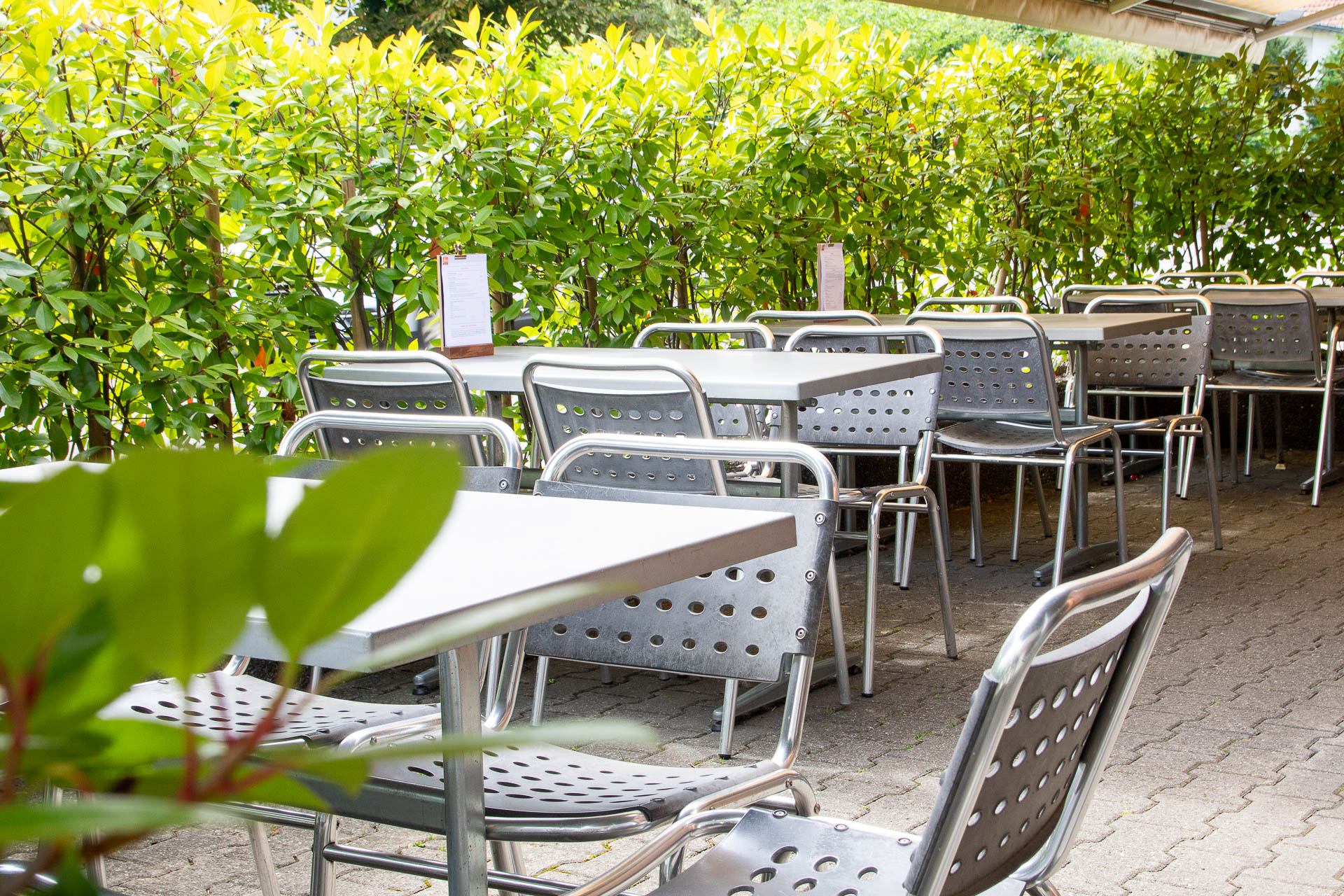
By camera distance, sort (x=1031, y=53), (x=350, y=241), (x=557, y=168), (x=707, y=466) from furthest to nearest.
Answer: (x=1031, y=53)
(x=557, y=168)
(x=350, y=241)
(x=707, y=466)

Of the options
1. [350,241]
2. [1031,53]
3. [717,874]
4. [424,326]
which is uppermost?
[1031,53]

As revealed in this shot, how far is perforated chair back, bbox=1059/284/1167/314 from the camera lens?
17.1 ft

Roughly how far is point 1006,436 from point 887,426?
590mm

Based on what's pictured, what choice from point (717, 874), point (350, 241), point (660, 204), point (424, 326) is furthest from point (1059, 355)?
point (717, 874)

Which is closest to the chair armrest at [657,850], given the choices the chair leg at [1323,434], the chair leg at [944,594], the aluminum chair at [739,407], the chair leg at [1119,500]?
the chair leg at [944,594]

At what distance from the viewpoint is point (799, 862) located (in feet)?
4.19

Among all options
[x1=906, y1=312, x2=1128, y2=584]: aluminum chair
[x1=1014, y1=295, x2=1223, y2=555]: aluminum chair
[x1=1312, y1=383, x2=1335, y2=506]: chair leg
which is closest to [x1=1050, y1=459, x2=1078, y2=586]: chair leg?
[x1=906, y1=312, x2=1128, y2=584]: aluminum chair

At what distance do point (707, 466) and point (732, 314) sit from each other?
194 cm

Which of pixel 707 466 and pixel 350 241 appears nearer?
pixel 707 466

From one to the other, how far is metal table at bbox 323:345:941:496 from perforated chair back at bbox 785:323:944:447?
26 cm

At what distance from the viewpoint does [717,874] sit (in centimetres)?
126

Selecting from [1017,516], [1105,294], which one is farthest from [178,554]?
[1105,294]

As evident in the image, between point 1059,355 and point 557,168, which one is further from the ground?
point 557,168

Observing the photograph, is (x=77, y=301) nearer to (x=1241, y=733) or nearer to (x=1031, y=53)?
(x=1241, y=733)
